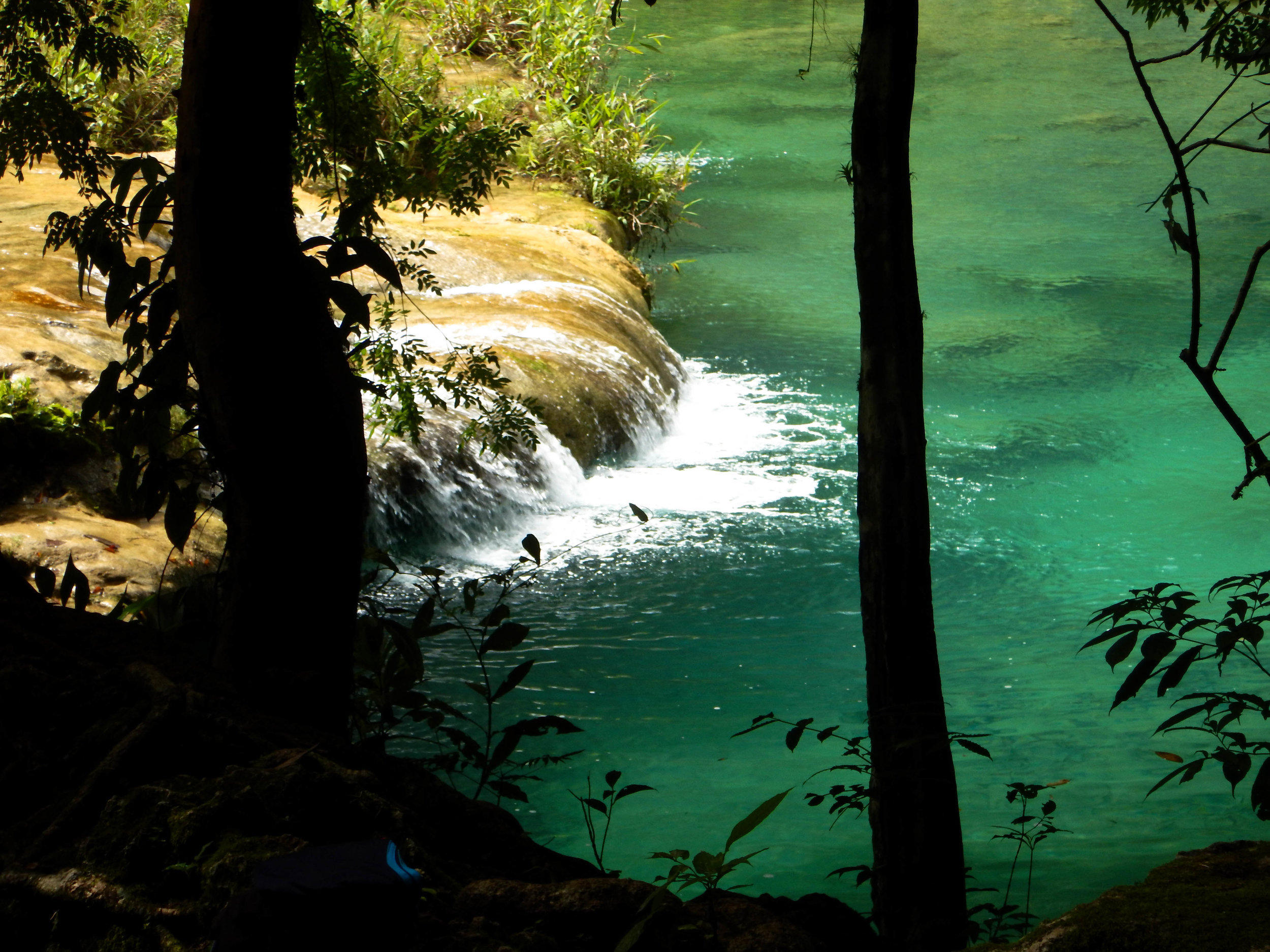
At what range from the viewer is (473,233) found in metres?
9.64

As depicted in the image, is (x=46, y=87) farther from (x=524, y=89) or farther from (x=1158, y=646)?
(x=524, y=89)

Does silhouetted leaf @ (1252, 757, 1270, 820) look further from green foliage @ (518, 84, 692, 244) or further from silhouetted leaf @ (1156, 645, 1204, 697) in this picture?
green foliage @ (518, 84, 692, 244)

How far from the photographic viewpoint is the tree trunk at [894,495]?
8.12 ft

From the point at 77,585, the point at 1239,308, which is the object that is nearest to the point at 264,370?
the point at 77,585

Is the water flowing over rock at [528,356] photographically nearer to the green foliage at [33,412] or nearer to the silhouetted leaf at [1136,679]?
the green foliage at [33,412]

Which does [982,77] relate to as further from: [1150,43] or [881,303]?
[881,303]

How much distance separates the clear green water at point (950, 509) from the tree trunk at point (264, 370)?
1500 millimetres

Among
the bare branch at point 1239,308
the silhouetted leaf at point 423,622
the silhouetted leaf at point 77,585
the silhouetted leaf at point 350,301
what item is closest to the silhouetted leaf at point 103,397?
the silhouetted leaf at point 77,585

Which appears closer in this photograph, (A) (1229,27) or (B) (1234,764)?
(B) (1234,764)

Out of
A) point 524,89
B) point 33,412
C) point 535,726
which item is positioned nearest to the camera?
point 535,726

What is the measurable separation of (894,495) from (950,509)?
453 centimetres

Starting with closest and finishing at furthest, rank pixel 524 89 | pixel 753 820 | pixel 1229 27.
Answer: pixel 753 820 < pixel 1229 27 < pixel 524 89

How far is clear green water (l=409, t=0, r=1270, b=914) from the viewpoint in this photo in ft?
13.0

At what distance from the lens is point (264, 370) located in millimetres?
2354
